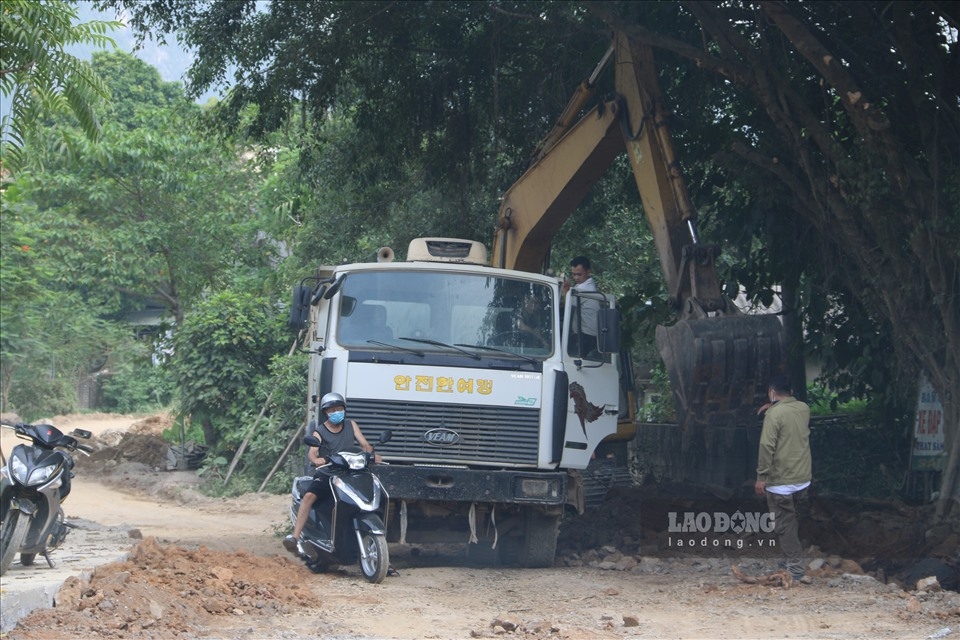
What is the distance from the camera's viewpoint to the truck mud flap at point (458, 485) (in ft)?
30.1

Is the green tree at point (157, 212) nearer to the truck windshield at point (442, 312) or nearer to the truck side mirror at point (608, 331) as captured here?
Answer: the truck windshield at point (442, 312)

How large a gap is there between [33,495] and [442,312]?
11.9ft

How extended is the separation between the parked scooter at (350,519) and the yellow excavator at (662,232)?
263cm

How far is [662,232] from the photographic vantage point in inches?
396

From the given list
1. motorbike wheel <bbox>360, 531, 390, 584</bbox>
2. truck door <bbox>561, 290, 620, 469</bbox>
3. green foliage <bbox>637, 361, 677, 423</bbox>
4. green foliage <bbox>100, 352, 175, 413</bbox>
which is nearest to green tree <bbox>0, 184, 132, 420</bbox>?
green foliage <bbox>100, 352, 175, 413</bbox>

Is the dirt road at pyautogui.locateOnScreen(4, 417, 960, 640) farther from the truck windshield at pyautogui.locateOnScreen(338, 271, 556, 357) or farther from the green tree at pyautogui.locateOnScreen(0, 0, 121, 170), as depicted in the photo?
the green tree at pyautogui.locateOnScreen(0, 0, 121, 170)

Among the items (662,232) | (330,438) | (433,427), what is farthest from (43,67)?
(662,232)

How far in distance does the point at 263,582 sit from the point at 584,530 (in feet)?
13.4

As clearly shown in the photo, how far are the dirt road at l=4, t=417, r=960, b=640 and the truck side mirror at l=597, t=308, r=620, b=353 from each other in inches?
75.3

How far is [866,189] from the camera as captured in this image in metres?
9.72

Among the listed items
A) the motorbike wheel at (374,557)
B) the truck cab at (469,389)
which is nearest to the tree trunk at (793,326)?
the truck cab at (469,389)

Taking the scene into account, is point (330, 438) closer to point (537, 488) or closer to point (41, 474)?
point (537, 488)

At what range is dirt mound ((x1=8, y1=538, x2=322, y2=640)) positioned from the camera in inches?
260

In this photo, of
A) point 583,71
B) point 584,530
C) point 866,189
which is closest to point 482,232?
point 583,71
